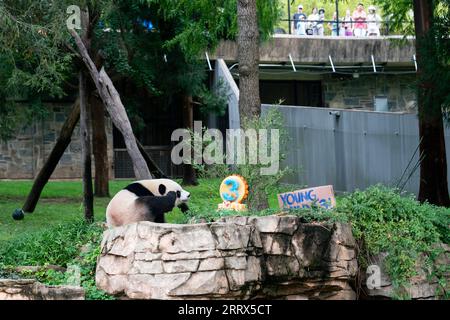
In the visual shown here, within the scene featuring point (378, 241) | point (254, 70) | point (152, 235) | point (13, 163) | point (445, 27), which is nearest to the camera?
point (152, 235)

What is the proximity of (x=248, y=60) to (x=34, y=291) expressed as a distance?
4763mm

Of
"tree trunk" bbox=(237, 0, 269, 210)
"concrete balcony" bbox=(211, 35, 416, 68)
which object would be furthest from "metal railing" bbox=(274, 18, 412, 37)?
"tree trunk" bbox=(237, 0, 269, 210)

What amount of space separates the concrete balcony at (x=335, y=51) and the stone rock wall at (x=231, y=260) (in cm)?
1830

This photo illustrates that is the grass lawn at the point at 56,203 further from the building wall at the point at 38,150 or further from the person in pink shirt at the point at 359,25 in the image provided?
the person in pink shirt at the point at 359,25

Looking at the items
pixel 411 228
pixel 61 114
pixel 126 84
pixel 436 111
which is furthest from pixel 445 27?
pixel 61 114

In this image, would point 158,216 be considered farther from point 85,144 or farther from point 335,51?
point 335,51

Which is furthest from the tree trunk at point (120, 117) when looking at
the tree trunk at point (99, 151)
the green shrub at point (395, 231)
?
the tree trunk at point (99, 151)

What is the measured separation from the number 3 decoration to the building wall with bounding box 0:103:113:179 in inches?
665

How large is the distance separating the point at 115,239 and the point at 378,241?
317 cm

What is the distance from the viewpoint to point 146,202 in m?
10.9

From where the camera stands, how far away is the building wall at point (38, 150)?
27.4m

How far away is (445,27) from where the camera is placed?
593 inches

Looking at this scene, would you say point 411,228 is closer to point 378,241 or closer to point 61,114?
point 378,241

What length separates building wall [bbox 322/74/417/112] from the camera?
99.2ft
